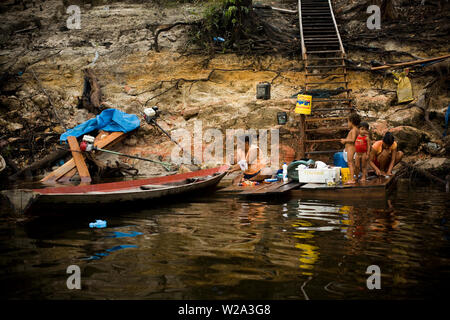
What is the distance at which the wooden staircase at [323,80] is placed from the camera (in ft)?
34.3

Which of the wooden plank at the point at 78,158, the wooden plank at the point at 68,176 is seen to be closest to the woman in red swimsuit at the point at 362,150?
the wooden plank at the point at 78,158

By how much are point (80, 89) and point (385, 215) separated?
12.7 m

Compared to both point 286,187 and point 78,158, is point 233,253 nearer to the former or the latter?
point 286,187

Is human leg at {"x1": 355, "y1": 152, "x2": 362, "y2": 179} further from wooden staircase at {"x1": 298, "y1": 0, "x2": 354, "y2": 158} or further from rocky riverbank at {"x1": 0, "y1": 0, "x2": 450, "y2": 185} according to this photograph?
rocky riverbank at {"x1": 0, "y1": 0, "x2": 450, "y2": 185}

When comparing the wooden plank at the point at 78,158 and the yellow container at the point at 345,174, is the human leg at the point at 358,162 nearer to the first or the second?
the yellow container at the point at 345,174

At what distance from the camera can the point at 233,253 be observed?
3844mm

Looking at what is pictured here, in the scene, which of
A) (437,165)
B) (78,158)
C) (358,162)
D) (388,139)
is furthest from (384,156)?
(78,158)

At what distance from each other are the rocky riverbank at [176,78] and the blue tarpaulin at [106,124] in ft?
2.84

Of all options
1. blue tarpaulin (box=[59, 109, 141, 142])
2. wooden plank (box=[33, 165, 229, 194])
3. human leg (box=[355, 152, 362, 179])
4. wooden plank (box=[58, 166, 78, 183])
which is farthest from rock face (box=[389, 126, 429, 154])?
wooden plank (box=[58, 166, 78, 183])

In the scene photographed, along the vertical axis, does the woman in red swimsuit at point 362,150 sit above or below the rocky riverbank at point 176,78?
below

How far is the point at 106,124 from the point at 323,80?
7914 mm
